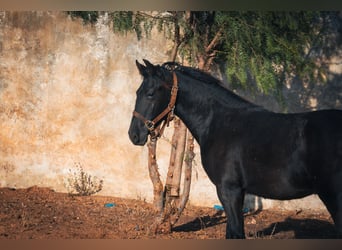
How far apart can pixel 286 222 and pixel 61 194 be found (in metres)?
2.87

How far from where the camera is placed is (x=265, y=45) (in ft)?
15.7

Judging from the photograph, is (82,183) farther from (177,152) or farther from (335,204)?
(335,204)

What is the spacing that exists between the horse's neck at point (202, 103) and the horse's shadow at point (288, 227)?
1.39 meters

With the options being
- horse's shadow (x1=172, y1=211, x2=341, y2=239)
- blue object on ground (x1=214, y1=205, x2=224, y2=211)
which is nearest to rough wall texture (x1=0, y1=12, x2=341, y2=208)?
blue object on ground (x1=214, y1=205, x2=224, y2=211)

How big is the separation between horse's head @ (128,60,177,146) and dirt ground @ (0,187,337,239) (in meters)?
1.24

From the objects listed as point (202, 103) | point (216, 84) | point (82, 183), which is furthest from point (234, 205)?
point (82, 183)

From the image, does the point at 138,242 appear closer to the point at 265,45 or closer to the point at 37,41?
the point at 265,45

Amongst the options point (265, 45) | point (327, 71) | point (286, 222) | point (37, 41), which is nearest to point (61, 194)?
point (37, 41)

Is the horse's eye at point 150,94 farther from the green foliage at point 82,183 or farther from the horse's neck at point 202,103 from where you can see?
the green foliage at point 82,183

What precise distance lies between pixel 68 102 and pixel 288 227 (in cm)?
320

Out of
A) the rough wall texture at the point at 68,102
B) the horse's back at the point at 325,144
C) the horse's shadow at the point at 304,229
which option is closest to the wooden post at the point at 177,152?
the rough wall texture at the point at 68,102

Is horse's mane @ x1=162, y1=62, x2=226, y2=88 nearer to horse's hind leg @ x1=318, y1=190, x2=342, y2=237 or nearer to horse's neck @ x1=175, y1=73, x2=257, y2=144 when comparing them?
horse's neck @ x1=175, y1=73, x2=257, y2=144

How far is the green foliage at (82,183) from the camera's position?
240 inches

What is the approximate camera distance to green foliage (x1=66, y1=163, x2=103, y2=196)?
610 cm
